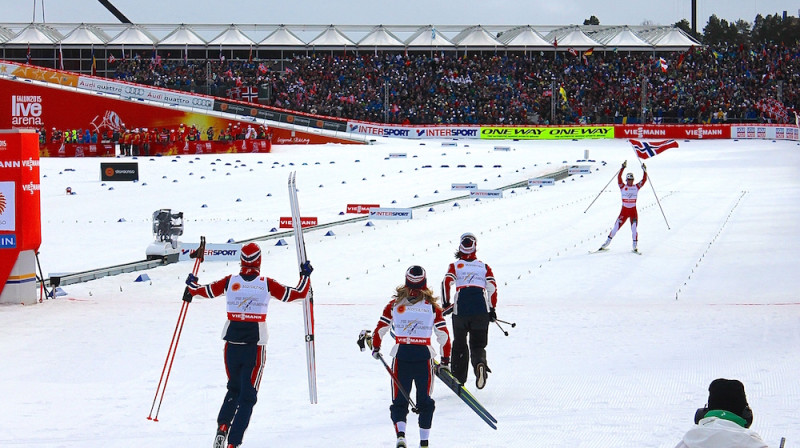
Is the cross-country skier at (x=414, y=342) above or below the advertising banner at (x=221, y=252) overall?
above

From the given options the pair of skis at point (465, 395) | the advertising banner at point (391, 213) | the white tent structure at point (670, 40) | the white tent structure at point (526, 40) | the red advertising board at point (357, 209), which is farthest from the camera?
the white tent structure at point (670, 40)

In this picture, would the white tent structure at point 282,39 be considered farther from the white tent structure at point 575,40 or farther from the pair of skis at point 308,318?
the pair of skis at point 308,318

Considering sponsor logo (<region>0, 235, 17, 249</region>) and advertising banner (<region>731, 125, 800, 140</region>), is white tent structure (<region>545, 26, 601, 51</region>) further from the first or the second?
sponsor logo (<region>0, 235, 17, 249</region>)

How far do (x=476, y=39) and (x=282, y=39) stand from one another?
42.6ft

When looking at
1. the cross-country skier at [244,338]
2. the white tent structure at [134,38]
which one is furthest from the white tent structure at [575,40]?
the cross-country skier at [244,338]

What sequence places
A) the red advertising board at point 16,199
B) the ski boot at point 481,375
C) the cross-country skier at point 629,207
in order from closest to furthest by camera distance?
the ski boot at point 481,375
the red advertising board at point 16,199
the cross-country skier at point 629,207

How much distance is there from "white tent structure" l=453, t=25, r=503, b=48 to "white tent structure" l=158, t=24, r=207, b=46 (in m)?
17.1

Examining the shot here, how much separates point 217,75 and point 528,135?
1977 centimetres

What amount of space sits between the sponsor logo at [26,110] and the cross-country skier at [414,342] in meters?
51.1

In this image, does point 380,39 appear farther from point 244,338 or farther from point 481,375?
point 244,338

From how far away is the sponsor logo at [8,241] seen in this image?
14.8m

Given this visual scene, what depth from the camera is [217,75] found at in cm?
6138

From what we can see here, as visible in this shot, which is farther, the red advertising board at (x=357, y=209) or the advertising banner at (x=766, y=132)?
the advertising banner at (x=766, y=132)

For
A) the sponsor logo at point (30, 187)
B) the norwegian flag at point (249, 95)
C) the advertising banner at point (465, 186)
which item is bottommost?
the advertising banner at point (465, 186)
